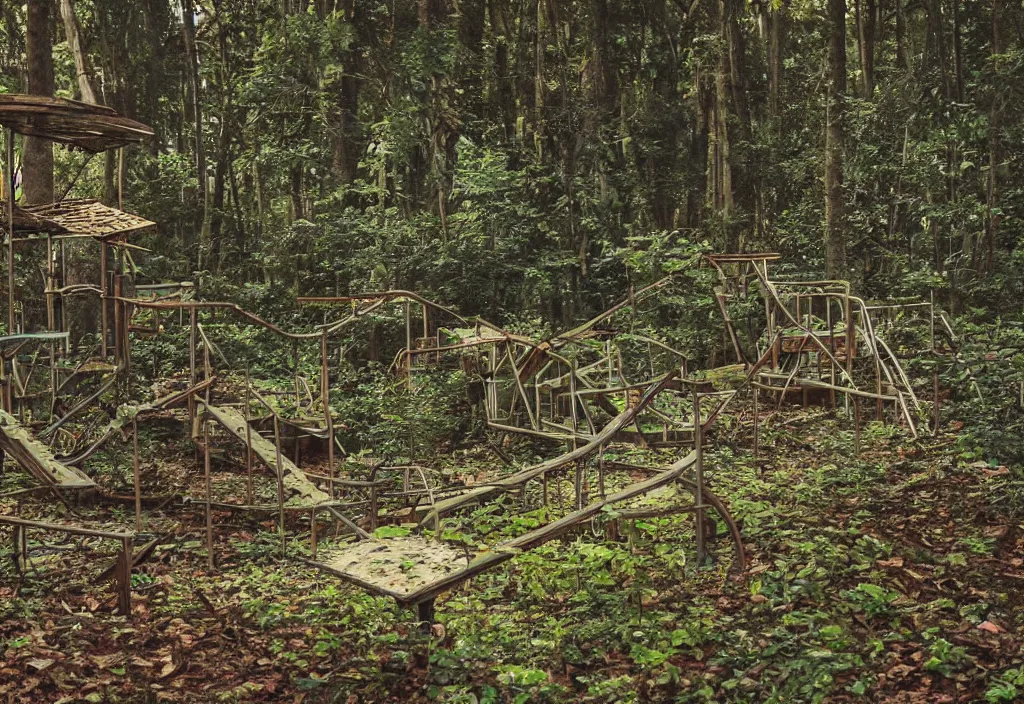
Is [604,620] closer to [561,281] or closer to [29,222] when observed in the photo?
[29,222]

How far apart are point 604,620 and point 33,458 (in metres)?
5.38

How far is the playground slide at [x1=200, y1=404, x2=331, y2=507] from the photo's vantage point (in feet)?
32.3

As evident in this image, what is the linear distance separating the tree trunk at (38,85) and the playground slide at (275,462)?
628cm

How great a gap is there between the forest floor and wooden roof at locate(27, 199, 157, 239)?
3.40 m

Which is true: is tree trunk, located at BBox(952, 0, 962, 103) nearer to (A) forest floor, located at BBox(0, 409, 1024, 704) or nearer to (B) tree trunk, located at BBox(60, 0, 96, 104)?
(A) forest floor, located at BBox(0, 409, 1024, 704)

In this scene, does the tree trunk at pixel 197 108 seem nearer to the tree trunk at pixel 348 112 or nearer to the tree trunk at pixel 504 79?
the tree trunk at pixel 348 112

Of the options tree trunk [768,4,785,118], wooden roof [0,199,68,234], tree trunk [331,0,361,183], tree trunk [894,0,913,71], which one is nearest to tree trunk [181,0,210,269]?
tree trunk [331,0,361,183]

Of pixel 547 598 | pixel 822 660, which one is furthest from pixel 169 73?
pixel 822 660

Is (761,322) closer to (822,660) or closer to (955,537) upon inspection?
(955,537)

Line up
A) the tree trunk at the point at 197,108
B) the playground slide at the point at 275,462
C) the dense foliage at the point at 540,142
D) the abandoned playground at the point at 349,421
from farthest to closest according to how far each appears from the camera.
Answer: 1. the tree trunk at the point at 197,108
2. the dense foliage at the point at 540,142
3. the playground slide at the point at 275,462
4. the abandoned playground at the point at 349,421

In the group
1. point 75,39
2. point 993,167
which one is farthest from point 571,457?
point 75,39

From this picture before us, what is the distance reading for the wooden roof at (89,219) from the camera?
416 inches

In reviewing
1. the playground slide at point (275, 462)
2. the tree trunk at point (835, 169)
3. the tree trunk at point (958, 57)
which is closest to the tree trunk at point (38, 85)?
the playground slide at point (275, 462)

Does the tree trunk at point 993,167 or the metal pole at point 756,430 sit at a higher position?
the tree trunk at point 993,167
